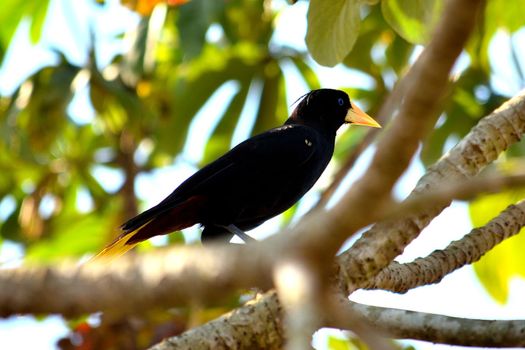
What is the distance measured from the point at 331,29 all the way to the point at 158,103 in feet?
7.47

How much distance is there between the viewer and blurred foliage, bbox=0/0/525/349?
12.4 ft

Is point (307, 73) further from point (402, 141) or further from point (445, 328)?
point (402, 141)

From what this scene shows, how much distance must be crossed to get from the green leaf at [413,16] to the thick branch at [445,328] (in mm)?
746

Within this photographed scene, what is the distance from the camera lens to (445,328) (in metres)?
2.09

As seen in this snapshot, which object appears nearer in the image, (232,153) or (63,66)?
(232,153)

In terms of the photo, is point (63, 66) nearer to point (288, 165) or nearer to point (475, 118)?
point (288, 165)

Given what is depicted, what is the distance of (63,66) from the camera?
4.12m

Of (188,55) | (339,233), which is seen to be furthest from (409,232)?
(188,55)

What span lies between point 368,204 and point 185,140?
3527mm

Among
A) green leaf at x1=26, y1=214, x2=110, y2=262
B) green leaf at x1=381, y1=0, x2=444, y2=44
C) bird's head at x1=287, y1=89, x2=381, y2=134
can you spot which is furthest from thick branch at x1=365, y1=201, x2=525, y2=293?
green leaf at x1=26, y1=214, x2=110, y2=262

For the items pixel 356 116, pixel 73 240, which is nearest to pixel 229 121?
pixel 356 116

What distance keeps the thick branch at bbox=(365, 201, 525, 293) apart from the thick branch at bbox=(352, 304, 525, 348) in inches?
6.9

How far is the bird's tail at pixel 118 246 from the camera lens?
3234 millimetres

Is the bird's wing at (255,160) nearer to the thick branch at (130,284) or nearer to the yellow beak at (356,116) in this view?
the yellow beak at (356,116)
